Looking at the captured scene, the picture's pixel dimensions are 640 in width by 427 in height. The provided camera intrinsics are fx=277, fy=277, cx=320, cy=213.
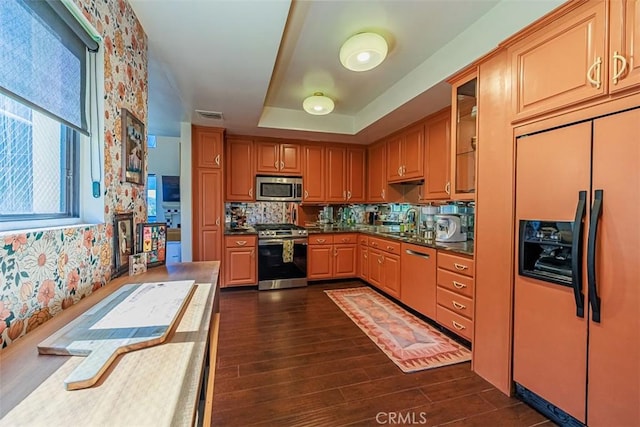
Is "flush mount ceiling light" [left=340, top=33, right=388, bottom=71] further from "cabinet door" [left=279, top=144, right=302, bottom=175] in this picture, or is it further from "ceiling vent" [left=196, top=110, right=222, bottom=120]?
"cabinet door" [left=279, top=144, right=302, bottom=175]

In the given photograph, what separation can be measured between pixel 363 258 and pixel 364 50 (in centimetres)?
286

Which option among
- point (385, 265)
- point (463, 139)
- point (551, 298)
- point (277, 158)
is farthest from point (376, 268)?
point (551, 298)

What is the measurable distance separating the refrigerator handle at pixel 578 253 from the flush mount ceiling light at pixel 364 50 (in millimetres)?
1590

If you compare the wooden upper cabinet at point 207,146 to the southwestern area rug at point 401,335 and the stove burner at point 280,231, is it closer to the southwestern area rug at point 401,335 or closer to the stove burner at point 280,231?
the stove burner at point 280,231

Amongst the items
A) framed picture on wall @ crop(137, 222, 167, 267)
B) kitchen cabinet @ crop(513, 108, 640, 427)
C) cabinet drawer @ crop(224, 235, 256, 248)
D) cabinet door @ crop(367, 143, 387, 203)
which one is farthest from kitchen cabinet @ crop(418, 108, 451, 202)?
framed picture on wall @ crop(137, 222, 167, 267)

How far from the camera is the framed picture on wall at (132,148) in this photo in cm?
151

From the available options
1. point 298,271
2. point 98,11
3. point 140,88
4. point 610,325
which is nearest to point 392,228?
point 298,271

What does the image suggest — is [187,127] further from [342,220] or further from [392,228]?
[392,228]

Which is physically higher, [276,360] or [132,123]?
[132,123]

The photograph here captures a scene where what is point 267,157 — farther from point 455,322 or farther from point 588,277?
point 588,277

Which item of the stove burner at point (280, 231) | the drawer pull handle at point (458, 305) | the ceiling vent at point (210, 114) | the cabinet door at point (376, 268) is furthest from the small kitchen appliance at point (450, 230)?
the ceiling vent at point (210, 114)

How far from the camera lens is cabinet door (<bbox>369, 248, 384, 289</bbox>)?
3676 mm

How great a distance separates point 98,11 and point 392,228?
3.91 metres

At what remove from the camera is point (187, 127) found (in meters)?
3.64
